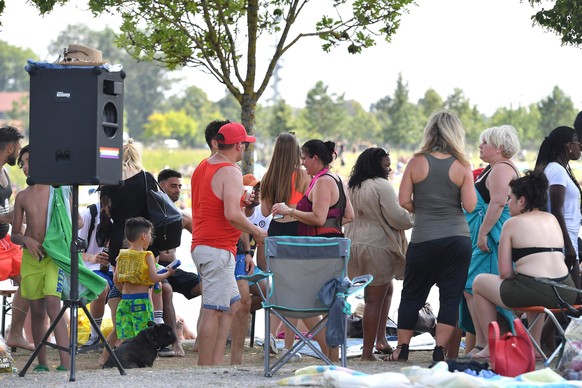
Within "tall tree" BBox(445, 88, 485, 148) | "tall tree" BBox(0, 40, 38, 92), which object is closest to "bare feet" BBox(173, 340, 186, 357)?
"tall tree" BBox(445, 88, 485, 148)

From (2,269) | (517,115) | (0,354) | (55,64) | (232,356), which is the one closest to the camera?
(55,64)

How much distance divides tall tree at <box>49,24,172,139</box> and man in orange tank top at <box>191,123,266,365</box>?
112 meters

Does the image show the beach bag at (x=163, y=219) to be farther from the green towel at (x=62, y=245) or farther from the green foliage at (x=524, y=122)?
the green foliage at (x=524, y=122)

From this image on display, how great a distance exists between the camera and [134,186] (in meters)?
8.62

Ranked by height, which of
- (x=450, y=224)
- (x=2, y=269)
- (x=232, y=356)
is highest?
(x=450, y=224)

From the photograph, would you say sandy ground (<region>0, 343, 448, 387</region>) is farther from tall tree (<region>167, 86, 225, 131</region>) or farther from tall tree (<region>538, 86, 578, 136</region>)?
tall tree (<region>167, 86, 225, 131</region>)

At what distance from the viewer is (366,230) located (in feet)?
27.2

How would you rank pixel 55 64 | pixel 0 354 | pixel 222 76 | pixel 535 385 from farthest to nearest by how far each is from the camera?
pixel 222 76 → pixel 0 354 → pixel 55 64 → pixel 535 385

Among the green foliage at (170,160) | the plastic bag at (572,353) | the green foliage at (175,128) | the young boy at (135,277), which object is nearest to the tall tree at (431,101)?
the green foliage at (170,160)

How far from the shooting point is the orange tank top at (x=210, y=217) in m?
7.29

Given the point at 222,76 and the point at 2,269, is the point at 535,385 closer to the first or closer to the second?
the point at 2,269

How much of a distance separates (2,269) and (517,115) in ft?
271

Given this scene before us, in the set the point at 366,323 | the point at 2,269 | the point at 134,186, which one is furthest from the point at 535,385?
the point at 2,269

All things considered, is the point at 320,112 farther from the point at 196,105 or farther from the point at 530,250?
the point at 530,250
